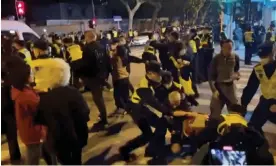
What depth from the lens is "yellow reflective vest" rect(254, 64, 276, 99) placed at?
577 cm

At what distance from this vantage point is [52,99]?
170 inches

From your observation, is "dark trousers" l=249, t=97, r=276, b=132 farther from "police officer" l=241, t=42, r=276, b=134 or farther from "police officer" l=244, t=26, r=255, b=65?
"police officer" l=244, t=26, r=255, b=65

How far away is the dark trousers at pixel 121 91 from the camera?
858cm

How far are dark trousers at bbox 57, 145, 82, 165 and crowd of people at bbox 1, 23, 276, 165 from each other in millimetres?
10

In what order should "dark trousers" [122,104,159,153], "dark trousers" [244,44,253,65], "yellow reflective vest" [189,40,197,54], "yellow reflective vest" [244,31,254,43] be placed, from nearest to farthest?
"dark trousers" [122,104,159,153]
"yellow reflective vest" [189,40,197,54]
"yellow reflective vest" [244,31,254,43]
"dark trousers" [244,44,253,65]

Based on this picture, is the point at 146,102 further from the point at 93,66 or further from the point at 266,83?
the point at 93,66

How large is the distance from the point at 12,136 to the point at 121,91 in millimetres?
2949

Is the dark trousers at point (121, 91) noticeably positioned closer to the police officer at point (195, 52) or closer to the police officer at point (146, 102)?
the police officer at point (146, 102)

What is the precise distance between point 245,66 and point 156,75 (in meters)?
11.9

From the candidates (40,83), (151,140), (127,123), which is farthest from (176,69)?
(40,83)

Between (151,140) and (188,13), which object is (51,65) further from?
(188,13)

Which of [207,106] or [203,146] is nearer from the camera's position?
[203,146]

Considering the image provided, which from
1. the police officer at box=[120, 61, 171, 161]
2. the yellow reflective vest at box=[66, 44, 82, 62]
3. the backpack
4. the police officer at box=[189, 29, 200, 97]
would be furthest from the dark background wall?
the backpack

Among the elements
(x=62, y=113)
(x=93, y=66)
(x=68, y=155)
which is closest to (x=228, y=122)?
(x=62, y=113)
